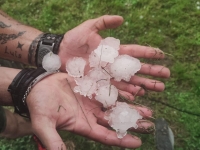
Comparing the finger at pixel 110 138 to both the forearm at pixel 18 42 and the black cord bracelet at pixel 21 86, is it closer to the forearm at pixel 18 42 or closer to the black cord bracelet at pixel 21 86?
the black cord bracelet at pixel 21 86

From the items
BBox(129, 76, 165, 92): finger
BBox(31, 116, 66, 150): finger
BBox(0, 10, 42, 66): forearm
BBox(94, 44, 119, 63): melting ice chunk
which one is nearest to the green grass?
BBox(129, 76, 165, 92): finger

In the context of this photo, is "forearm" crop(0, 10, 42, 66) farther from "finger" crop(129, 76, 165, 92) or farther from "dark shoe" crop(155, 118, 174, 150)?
"dark shoe" crop(155, 118, 174, 150)

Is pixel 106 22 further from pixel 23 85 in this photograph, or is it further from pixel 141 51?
pixel 23 85

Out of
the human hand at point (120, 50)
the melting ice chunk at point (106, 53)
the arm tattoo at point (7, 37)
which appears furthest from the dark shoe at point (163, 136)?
the arm tattoo at point (7, 37)

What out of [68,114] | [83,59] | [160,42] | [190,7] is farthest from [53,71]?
[190,7]

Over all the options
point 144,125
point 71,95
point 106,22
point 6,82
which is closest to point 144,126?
point 144,125

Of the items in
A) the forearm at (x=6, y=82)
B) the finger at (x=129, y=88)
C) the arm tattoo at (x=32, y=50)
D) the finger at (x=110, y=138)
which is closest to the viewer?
the finger at (x=110, y=138)
